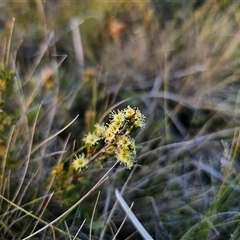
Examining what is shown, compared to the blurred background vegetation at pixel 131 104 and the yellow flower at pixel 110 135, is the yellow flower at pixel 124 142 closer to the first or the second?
the yellow flower at pixel 110 135

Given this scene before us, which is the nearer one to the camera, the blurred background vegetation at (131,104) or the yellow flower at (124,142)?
the yellow flower at (124,142)

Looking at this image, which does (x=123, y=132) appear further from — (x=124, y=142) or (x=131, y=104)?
(x=131, y=104)

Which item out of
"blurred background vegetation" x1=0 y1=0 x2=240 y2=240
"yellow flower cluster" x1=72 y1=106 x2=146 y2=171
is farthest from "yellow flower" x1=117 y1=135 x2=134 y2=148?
"blurred background vegetation" x1=0 y1=0 x2=240 y2=240

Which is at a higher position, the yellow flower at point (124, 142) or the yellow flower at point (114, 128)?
the yellow flower at point (114, 128)

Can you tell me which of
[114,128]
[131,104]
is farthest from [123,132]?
[131,104]

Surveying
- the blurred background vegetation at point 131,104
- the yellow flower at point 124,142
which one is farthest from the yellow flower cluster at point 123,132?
the blurred background vegetation at point 131,104

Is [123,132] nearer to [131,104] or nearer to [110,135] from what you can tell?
[110,135]

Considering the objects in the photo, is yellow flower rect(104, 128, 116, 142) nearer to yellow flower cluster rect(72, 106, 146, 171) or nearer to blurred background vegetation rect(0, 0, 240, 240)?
yellow flower cluster rect(72, 106, 146, 171)

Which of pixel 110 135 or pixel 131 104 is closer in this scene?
pixel 110 135
